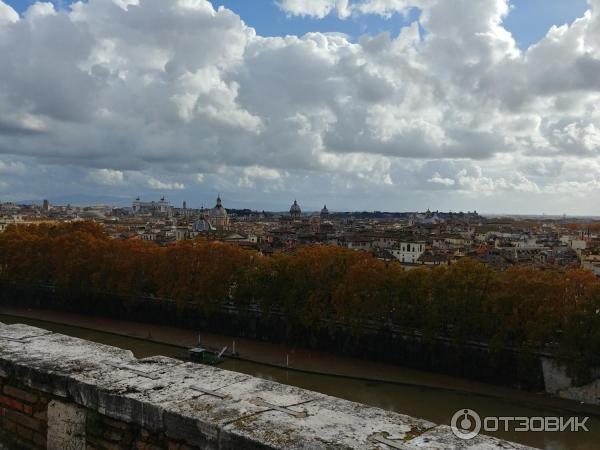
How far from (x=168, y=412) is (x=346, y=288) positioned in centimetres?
2525

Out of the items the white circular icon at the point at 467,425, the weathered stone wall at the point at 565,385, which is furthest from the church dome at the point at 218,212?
the white circular icon at the point at 467,425

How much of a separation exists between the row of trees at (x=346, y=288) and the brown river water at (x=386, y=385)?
190 cm

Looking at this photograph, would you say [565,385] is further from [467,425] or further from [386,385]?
[467,425]

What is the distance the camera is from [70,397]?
4.14 metres

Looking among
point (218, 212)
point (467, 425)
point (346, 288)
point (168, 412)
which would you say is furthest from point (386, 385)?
point (218, 212)

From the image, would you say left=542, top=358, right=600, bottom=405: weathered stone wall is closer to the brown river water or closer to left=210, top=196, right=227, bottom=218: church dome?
the brown river water

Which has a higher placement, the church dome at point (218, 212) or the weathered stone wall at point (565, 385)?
the church dome at point (218, 212)

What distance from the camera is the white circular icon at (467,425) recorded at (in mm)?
3504

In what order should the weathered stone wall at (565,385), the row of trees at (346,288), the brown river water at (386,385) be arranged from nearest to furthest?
the brown river water at (386,385) → the weathered stone wall at (565,385) → the row of trees at (346,288)

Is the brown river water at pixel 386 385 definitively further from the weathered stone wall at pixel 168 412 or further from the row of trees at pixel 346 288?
the weathered stone wall at pixel 168 412

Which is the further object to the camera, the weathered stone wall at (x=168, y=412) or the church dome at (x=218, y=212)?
the church dome at (x=218, y=212)

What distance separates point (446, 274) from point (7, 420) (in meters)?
24.1

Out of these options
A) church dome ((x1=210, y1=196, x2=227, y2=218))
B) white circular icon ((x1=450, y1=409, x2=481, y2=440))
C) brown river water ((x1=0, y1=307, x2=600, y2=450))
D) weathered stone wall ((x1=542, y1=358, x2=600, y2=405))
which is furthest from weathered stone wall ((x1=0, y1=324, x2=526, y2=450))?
church dome ((x1=210, y1=196, x2=227, y2=218))

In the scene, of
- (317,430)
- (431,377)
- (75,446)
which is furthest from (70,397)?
(431,377)
